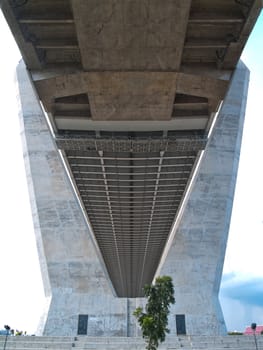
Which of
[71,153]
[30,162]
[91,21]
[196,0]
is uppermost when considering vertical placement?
[30,162]

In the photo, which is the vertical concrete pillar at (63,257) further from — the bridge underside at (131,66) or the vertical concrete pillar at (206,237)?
the bridge underside at (131,66)

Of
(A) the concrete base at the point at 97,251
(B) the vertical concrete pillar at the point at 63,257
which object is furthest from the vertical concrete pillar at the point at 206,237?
(B) the vertical concrete pillar at the point at 63,257

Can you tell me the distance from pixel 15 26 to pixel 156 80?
354 centimetres

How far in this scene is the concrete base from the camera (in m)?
23.4

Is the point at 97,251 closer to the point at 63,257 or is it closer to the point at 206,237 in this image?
the point at 63,257

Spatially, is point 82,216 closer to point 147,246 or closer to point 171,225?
point 171,225

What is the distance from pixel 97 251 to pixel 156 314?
11438mm

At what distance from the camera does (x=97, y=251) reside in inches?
996

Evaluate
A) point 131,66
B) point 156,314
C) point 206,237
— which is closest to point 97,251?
point 206,237

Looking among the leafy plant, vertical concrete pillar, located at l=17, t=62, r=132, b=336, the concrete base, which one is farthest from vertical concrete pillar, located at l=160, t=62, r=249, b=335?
the leafy plant

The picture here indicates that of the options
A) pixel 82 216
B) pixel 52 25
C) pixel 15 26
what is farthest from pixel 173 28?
pixel 82 216

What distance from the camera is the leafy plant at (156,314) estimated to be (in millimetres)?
13930

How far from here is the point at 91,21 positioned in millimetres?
7496

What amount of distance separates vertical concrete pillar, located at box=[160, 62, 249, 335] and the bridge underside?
9.49 meters
